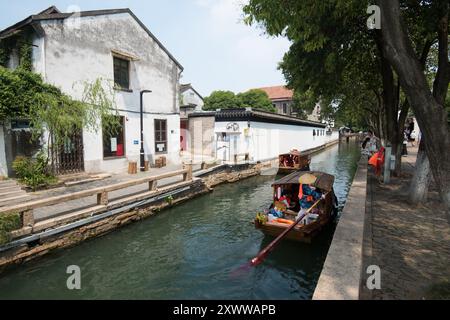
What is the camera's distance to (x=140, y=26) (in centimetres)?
1608

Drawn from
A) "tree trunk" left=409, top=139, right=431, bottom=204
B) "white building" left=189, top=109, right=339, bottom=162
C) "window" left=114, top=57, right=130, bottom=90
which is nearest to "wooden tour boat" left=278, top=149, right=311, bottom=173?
"white building" left=189, top=109, right=339, bottom=162

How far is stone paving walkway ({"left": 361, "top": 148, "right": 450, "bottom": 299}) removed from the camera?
190 inches

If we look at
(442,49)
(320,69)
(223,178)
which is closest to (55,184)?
(223,178)

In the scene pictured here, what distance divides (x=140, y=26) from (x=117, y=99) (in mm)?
4559

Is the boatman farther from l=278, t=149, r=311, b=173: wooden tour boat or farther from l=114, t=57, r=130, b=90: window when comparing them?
l=114, t=57, r=130, b=90: window

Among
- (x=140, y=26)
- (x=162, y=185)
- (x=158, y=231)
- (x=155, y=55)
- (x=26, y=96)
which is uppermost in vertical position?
(x=140, y=26)

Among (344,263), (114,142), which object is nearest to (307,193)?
(344,263)

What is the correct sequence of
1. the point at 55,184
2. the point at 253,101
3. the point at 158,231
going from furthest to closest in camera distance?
the point at 253,101
the point at 55,184
the point at 158,231

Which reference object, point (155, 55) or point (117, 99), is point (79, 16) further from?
point (155, 55)

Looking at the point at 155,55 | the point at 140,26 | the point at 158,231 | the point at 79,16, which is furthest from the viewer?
the point at 155,55

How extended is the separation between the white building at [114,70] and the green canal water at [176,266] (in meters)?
5.46

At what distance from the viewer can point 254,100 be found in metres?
43.5

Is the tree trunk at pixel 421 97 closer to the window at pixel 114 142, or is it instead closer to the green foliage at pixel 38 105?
the green foliage at pixel 38 105

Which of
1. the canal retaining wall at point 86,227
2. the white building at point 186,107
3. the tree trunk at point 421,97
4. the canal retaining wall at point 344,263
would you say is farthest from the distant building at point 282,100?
the tree trunk at point 421,97
